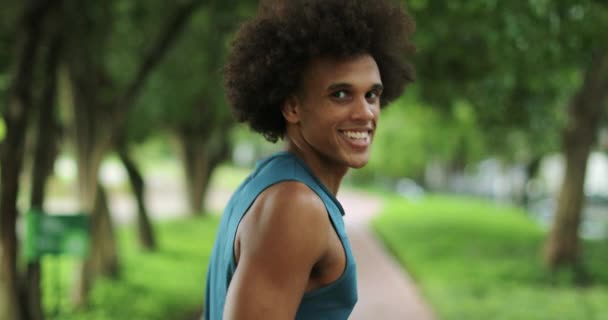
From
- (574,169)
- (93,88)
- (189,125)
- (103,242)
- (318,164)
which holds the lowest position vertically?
(318,164)

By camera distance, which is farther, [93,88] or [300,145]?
[93,88]

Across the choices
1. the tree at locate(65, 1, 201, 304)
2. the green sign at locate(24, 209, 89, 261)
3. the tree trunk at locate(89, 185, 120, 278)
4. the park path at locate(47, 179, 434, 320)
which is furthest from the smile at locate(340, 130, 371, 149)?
the park path at locate(47, 179, 434, 320)

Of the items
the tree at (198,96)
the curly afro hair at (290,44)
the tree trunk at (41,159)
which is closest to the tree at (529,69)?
the tree at (198,96)

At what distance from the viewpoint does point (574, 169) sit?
37.9 ft

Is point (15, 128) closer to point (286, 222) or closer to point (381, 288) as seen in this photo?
point (286, 222)

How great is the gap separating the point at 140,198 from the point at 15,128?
6632 millimetres

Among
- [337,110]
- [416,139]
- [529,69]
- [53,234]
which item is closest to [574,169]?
[529,69]

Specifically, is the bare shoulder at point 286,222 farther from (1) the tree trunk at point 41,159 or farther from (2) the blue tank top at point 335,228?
(1) the tree trunk at point 41,159

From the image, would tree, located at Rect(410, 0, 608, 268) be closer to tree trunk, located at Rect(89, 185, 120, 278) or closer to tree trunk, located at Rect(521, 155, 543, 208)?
tree trunk, located at Rect(89, 185, 120, 278)

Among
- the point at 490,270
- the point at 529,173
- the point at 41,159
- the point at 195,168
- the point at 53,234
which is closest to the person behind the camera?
the point at 53,234

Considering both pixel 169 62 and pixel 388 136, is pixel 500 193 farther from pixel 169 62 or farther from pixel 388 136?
pixel 169 62

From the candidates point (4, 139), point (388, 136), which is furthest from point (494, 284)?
point (388, 136)

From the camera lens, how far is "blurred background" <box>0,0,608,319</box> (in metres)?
6.00

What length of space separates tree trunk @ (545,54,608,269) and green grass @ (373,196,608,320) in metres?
0.40
